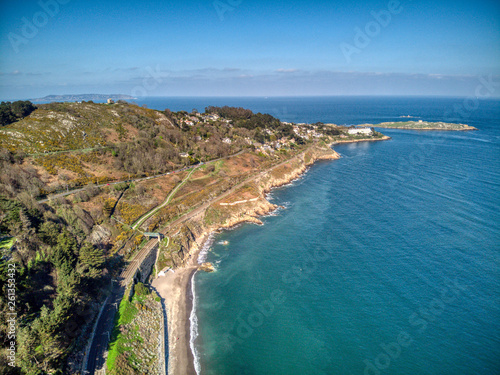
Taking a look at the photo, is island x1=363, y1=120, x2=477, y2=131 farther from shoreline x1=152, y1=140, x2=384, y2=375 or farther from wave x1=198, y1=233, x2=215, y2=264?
wave x1=198, y1=233, x2=215, y2=264

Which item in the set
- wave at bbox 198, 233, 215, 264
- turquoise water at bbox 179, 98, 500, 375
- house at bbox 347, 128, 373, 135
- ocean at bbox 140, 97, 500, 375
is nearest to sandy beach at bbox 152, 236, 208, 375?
wave at bbox 198, 233, 215, 264

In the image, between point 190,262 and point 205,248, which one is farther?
point 205,248

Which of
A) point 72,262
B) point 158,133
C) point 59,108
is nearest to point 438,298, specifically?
point 72,262

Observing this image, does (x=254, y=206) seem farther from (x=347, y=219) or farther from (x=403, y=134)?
(x=403, y=134)

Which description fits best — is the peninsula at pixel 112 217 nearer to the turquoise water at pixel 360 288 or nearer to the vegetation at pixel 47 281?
the vegetation at pixel 47 281

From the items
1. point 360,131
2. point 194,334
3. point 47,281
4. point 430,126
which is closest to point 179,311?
point 194,334

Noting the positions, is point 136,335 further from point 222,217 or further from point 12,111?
point 12,111

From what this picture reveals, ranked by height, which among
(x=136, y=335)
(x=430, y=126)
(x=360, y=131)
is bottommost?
(x=136, y=335)
